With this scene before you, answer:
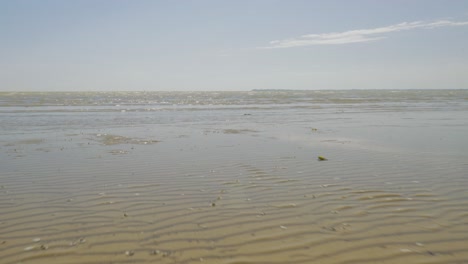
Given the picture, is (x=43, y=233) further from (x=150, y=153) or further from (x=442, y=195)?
(x=442, y=195)

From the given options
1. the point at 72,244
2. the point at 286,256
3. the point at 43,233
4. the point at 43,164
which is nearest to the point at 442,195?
the point at 286,256

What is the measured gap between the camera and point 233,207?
6156 millimetres

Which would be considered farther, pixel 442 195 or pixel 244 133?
pixel 244 133

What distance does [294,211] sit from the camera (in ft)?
19.4

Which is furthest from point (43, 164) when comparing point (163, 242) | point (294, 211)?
point (294, 211)

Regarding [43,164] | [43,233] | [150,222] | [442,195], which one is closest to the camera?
[43,233]

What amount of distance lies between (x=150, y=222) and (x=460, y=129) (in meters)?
16.6

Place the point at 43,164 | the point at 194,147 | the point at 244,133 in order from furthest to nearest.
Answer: the point at 244,133
the point at 194,147
the point at 43,164

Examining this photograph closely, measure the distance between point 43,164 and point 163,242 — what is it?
6.59m

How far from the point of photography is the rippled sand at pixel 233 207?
4535mm

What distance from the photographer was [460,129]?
54.6 ft

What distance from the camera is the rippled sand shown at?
4.54m

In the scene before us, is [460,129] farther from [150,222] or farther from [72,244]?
Result: [72,244]

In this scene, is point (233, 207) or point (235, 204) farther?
point (235, 204)
